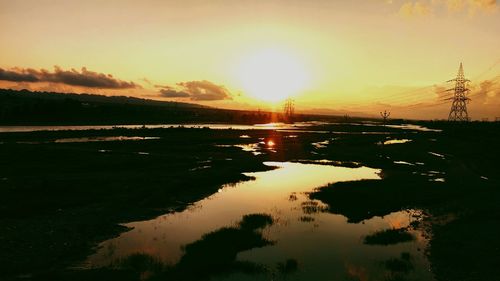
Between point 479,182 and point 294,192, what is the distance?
2269cm

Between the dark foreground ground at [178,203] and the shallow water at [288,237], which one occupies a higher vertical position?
the dark foreground ground at [178,203]

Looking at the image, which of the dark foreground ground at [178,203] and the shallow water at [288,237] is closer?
the dark foreground ground at [178,203]

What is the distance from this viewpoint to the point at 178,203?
31.9m

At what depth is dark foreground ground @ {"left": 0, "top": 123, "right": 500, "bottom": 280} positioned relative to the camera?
18.7 metres

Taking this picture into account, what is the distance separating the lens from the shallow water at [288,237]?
1878cm

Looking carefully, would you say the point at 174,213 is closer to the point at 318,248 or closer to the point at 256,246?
the point at 256,246

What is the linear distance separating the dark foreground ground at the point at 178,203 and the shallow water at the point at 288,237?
35.2 inches

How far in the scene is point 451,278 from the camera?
1769 centimetres

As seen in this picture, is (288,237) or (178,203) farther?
(178,203)

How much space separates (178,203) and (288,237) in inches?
473

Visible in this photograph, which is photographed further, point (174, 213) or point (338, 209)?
point (338, 209)

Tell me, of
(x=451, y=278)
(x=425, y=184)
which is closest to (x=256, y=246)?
(x=451, y=278)

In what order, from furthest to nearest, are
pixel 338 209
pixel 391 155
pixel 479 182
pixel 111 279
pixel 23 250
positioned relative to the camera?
1. pixel 391 155
2. pixel 479 182
3. pixel 338 209
4. pixel 23 250
5. pixel 111 279

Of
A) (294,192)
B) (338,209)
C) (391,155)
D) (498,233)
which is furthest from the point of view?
(391,155)
